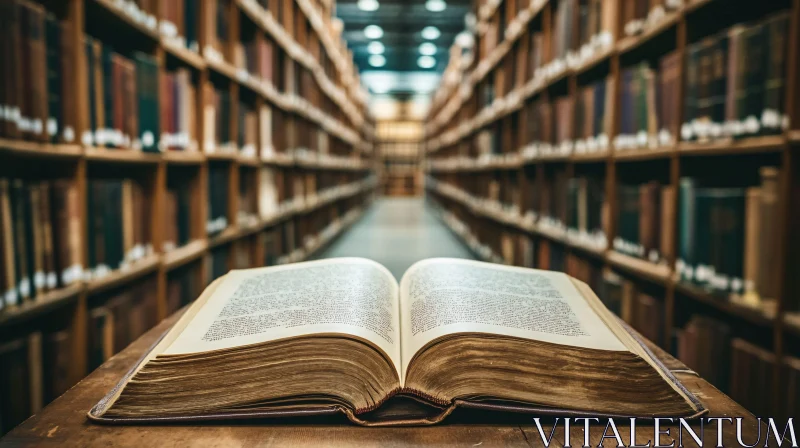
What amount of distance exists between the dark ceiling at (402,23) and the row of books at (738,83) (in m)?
8.31

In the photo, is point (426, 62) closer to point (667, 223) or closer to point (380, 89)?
point (380, 89)

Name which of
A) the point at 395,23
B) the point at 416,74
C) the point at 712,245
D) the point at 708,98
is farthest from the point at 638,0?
the point at 416,74

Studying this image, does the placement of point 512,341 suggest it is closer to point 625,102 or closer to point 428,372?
point 428,372

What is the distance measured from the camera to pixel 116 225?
5.73ft

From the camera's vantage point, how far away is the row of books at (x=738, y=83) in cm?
132

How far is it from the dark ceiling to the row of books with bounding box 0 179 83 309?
8770mm

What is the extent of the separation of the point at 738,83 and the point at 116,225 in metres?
1.78

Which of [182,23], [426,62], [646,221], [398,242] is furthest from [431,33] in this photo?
[646,221]

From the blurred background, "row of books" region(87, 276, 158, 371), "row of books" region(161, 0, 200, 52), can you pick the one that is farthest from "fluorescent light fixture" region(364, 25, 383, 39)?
"row of books" region(87, 276, 158, 371)

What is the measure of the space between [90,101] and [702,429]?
5.26 ft

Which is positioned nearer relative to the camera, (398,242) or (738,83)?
(738,83)

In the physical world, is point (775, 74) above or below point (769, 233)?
above

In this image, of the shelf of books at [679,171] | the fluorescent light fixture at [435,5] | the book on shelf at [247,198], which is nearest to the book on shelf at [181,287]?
the book on shelf at [247,198]

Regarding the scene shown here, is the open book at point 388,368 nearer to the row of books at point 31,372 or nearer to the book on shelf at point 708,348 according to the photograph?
the row of books at point 31,372
